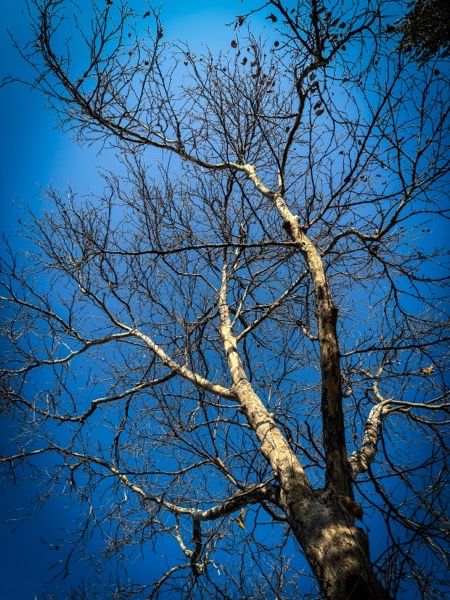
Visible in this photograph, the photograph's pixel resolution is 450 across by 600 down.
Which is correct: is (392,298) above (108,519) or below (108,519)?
above

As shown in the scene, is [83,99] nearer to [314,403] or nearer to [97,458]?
[97,458]

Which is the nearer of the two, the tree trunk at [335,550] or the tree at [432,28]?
the tree trunk at [335,550]

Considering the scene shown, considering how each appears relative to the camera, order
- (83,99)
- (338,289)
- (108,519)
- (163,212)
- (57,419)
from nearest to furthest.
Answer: (83,99)
(108,519)
(57,419)
(163,212)
(338,289)

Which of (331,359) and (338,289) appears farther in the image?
(338,289)

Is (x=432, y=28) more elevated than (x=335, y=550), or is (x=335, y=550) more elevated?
(x=432, y=28)

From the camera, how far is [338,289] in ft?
17.2

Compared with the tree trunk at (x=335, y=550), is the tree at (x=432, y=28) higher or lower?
higher

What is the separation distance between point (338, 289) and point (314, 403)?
5.51 ft

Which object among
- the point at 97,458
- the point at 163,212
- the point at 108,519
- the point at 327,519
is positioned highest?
the point at 163,212

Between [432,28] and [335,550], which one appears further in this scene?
[432,28]

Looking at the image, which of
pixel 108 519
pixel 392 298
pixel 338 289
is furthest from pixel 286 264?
pixel 108 519

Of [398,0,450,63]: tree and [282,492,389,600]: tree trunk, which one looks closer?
[282,492,389,600]: tree trunk

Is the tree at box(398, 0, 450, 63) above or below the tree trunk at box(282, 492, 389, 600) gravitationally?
above

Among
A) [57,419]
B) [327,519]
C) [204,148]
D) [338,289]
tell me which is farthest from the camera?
[338,289]
